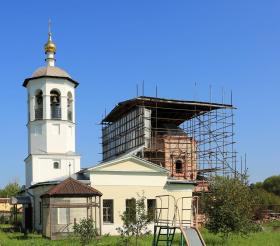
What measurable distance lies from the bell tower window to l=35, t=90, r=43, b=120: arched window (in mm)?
764

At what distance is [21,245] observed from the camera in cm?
2366

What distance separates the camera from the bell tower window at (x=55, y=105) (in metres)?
35.1

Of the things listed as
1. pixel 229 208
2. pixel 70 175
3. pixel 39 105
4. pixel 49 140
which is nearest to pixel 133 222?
pixel 229 208

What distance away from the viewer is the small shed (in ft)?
94.8

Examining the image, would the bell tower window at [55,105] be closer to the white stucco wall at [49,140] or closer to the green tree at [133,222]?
the white stucco wall at [49,140]

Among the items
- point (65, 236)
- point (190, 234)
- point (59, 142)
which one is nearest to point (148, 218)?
point (190, 234)

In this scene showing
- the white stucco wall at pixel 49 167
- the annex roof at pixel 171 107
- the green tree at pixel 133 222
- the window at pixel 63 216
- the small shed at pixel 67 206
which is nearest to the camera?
the green tree at pixel 133 222

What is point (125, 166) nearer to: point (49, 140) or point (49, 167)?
point (49, 167)

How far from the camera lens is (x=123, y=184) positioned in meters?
32.7

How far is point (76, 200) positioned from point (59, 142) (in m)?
5.39

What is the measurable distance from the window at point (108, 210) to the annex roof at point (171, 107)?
1162 centimetres

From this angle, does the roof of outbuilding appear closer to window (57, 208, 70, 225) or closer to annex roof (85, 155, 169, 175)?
window (57, 208, 70, 225)

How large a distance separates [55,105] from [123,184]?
24.0 ft

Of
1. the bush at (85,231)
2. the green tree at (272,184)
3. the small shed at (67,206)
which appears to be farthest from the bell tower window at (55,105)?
the green tree at (272,184)
